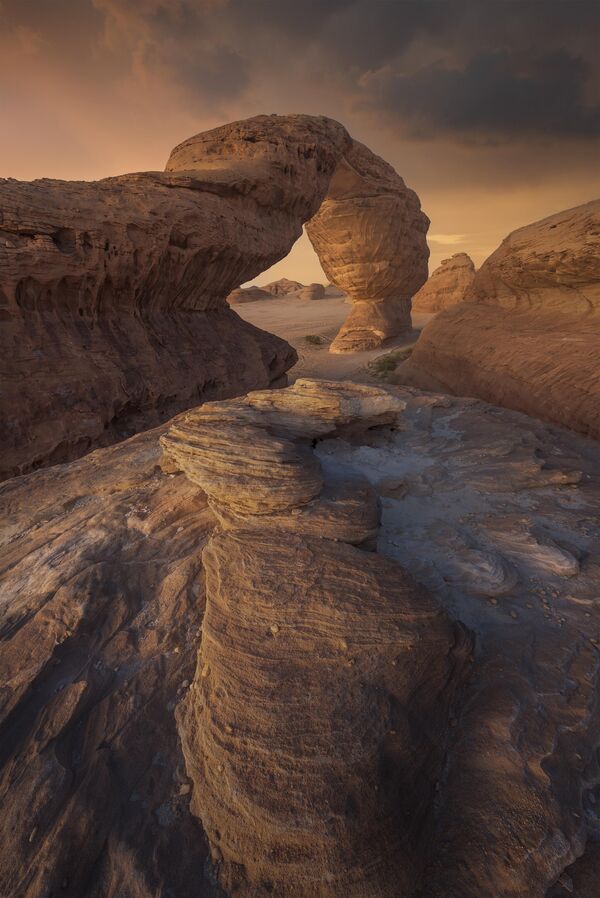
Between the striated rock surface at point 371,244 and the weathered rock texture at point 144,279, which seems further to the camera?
the striated rock surface at point 371,244

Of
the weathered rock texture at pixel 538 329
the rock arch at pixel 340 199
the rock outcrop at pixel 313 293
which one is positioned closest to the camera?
the weathered rock texture at pixel 538 329

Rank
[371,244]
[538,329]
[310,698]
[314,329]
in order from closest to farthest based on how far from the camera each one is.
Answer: [310,698] < [538,329] < [371,244] < [314,329]

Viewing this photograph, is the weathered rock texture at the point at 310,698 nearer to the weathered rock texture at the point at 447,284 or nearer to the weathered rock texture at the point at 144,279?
the weathered rock texture at the point at 144,279

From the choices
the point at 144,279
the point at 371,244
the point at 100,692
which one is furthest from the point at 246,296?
the point at 100,692

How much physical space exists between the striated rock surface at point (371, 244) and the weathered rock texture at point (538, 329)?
35.3 ft

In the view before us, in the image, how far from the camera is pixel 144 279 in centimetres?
980

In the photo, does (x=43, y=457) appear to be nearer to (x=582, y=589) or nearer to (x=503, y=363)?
Result: (x=582, y=589)

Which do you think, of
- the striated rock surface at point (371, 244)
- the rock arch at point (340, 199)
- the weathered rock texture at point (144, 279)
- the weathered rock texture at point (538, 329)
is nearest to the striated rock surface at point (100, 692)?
the weathered rock texture at point (144, 279)

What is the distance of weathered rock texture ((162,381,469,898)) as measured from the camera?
79.4 inches

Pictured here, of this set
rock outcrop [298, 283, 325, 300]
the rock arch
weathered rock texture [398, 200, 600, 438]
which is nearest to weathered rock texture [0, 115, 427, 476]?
the rock arch

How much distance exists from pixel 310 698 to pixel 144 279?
9.89 meters

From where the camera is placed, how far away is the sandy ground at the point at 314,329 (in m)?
19.6

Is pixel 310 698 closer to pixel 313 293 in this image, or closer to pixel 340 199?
pixel 340 199

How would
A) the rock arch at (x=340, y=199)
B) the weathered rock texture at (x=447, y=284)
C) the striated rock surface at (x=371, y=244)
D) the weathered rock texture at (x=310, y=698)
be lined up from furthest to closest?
1. the weathered rock texture at (x=447, y=284)
2. the striated rock surface at (x=371, y=244)
3. the rock arch at (x=340, y=199)
4. the weathered rock texture at (x=310, y=698)
